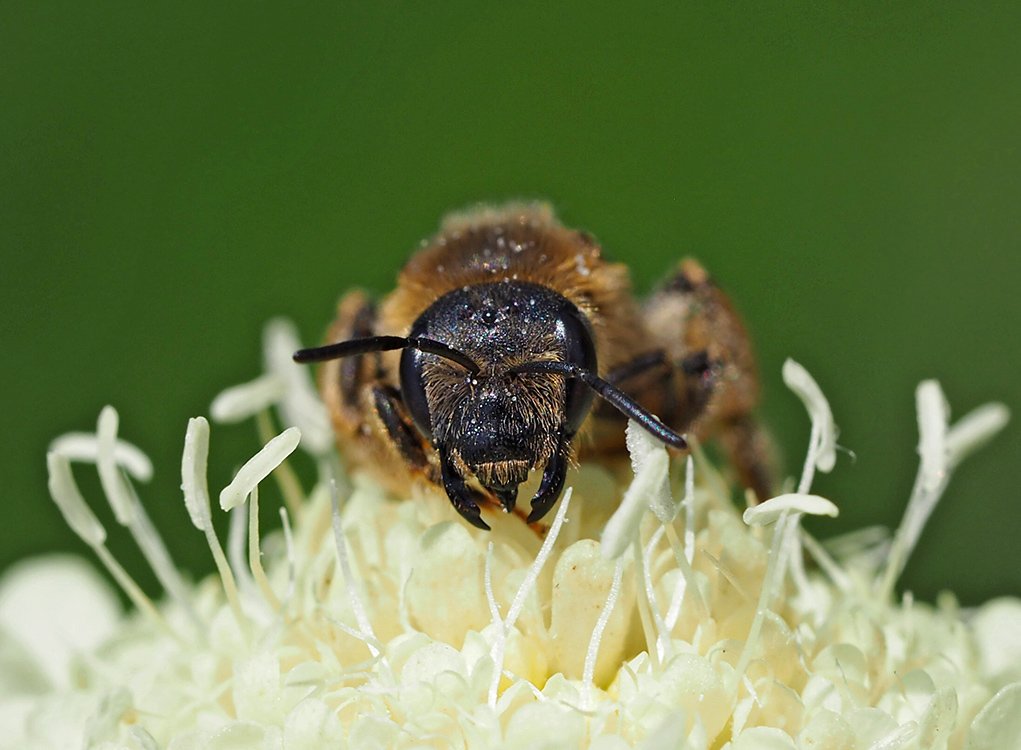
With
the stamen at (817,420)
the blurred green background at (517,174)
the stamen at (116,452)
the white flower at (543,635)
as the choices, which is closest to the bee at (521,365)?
the white flower at (543,635)

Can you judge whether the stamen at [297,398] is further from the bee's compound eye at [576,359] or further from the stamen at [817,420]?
the stamen at [817,420]

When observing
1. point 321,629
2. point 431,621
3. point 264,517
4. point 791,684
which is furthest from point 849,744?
point 264,517

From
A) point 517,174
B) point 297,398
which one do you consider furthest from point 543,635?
point 517,174

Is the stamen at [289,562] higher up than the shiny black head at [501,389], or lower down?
lower down

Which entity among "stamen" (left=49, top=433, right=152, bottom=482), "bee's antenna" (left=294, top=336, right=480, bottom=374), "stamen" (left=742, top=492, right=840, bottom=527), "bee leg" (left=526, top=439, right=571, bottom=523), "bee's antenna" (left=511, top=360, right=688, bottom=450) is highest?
"bee's antenna" (left=294, top=336, right=480, bottom=374)

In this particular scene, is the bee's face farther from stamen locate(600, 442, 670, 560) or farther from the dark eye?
stamen locate(600, 442, 670, 560)

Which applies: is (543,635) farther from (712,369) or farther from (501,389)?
(712,369)

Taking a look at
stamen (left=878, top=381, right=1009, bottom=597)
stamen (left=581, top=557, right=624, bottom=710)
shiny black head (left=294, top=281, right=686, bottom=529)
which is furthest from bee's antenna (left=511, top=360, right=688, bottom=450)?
stamen (left=878, top=381, right=1009, bottom=597)
